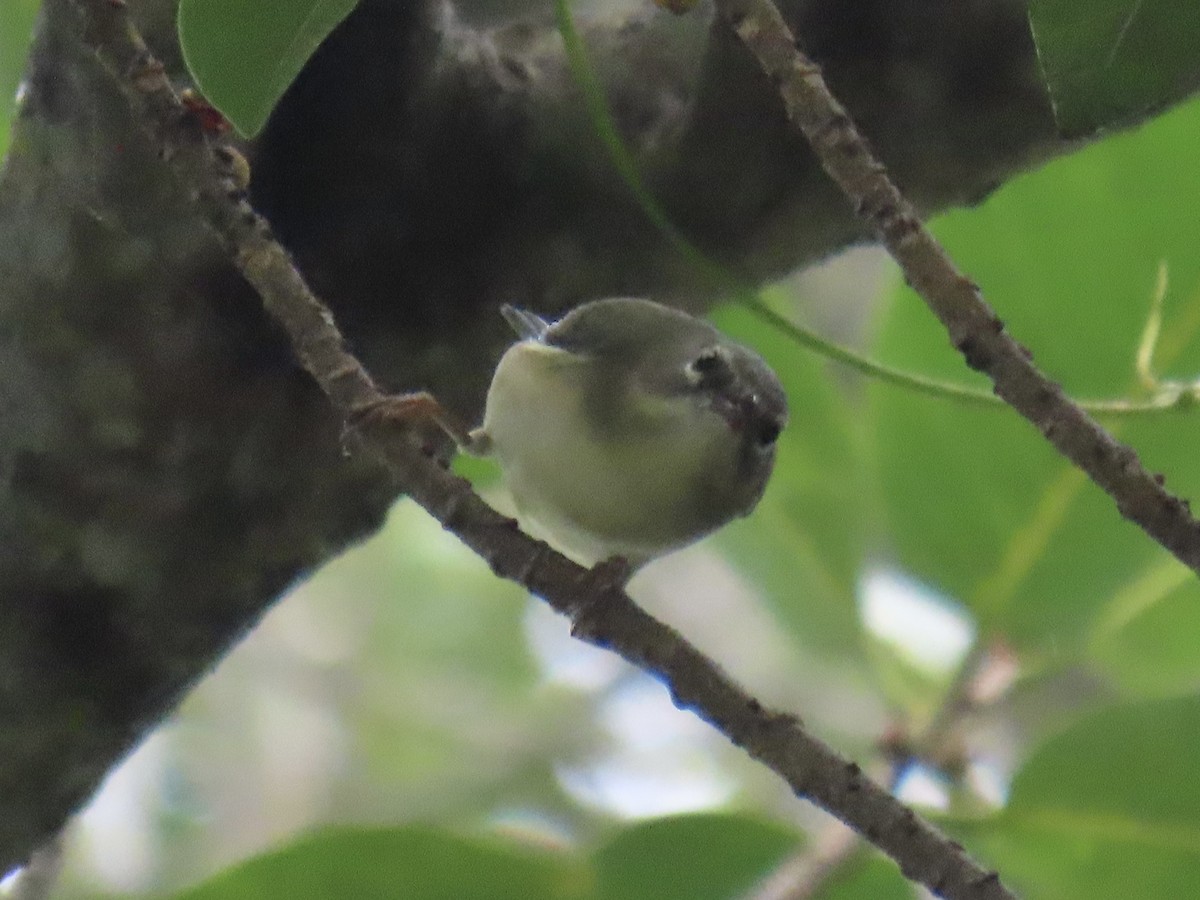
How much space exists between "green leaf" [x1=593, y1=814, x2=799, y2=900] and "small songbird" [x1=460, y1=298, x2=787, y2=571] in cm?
23

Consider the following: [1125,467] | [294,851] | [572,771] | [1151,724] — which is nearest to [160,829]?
[572,771]

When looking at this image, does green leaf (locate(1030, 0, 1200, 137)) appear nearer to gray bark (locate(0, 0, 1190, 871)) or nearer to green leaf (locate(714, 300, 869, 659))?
gray bark (locate(0, 0, 1190, 871))

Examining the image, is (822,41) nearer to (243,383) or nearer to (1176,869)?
(243,383)

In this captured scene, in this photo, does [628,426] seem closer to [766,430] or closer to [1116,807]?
[766,430]

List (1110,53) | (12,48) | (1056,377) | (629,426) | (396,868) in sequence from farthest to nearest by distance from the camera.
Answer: (12,48) → (1056,377) → (396,868) → (629,426) → (1110,53)

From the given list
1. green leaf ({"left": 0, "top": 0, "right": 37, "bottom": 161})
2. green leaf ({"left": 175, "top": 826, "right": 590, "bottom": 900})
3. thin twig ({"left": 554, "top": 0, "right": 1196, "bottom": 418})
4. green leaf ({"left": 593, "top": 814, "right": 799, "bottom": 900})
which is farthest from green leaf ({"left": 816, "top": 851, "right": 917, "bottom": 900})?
green leaf ({"left": 0, "top": 0, "right": 37, "bottom": 161})

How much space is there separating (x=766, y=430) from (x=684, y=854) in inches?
13.7

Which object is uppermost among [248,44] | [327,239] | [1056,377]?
[1056,377]

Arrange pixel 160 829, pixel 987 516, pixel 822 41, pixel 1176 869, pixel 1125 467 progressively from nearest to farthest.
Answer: pixel 1125 467 < pixel 822 41 < pixel 1176 869 < pixel 987 516 < pixel 160 829

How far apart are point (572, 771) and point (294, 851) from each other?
7.49 ft

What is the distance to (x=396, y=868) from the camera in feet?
3.95

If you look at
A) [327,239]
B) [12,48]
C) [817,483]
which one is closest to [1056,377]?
[817,483]

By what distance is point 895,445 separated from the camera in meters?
1.51

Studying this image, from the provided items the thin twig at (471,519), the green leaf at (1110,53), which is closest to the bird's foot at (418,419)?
the thin twig at (471,519)
